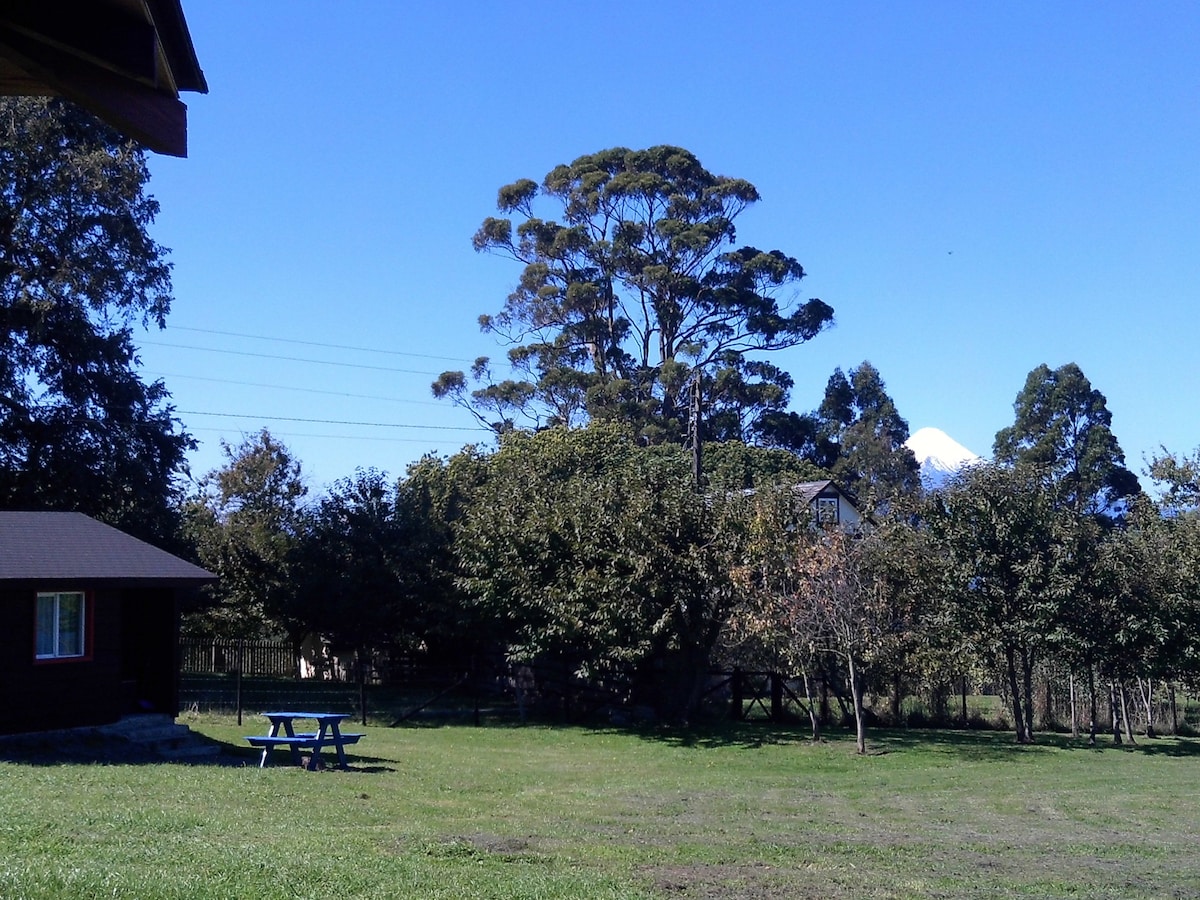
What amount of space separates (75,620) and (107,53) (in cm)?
1779

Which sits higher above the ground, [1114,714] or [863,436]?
[863,436]

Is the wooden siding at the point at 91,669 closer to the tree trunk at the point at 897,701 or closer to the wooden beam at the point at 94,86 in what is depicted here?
the wooden beam at the point at 94,86

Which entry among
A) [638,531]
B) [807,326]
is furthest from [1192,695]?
[807,326]

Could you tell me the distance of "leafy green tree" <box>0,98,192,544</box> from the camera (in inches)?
1236

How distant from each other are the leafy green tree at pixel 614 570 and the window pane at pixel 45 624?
11.2m

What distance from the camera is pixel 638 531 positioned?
25844 mm

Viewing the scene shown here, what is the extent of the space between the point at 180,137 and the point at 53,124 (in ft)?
106

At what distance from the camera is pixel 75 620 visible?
61.7 feet

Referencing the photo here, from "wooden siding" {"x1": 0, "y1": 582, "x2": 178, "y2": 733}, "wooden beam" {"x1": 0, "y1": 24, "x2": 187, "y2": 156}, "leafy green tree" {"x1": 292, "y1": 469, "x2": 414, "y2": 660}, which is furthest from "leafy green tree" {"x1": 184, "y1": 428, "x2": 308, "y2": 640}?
"wooden beam" {"x1": 0, "y1": 24, "x2": 187, "y2": 156}

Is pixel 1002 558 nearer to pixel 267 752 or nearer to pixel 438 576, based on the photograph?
pixel 438 576

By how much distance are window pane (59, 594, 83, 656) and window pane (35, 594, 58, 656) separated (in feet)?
0.56

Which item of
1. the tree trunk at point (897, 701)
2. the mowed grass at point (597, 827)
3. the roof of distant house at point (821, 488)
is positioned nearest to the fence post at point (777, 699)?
the tree trunk at point (897, 701)

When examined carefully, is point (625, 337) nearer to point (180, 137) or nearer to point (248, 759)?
point (248, 759)

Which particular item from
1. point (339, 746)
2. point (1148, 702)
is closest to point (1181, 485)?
point (1148, 702)
